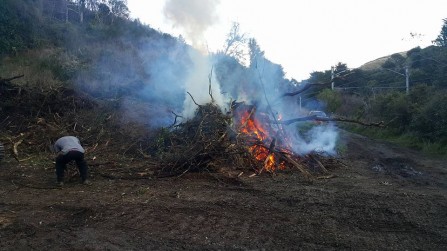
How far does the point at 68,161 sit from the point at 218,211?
11.8 feet

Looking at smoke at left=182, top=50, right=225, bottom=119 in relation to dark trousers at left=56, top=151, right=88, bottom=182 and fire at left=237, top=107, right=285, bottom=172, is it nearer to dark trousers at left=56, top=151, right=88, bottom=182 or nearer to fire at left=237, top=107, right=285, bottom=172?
fire at left=237, top=107, right=285, bottom=172

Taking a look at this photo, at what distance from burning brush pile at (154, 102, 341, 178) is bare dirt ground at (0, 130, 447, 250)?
479 mm

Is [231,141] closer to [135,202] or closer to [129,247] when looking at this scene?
[135,202]

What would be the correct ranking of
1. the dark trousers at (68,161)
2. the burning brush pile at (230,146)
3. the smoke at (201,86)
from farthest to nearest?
the smoke at (201,86) → the burning brush pile at (230,146) → the dark trousers at (68,161)

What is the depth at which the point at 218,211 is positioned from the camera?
5980 millimetres

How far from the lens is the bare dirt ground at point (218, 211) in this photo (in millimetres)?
4711

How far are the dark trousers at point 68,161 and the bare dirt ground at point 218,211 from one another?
10.8 inches

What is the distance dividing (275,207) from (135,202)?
99.9 inches

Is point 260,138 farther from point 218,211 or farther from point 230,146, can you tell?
point 218,211

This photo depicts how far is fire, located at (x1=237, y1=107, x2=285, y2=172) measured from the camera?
9842 mm

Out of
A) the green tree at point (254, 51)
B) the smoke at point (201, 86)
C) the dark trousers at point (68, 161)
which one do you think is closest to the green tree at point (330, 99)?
the green tree at point (254, 51)

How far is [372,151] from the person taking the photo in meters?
14.8

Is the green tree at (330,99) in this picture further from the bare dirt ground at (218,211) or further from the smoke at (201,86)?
the bare dirt ground at (218,211)

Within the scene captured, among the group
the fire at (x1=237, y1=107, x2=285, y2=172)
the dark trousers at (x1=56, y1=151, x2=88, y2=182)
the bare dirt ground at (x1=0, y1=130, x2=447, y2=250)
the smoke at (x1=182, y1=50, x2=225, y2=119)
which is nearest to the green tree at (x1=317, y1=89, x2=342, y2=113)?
the smoke at (x1=182, y1=50, x2=225, y2=119)
